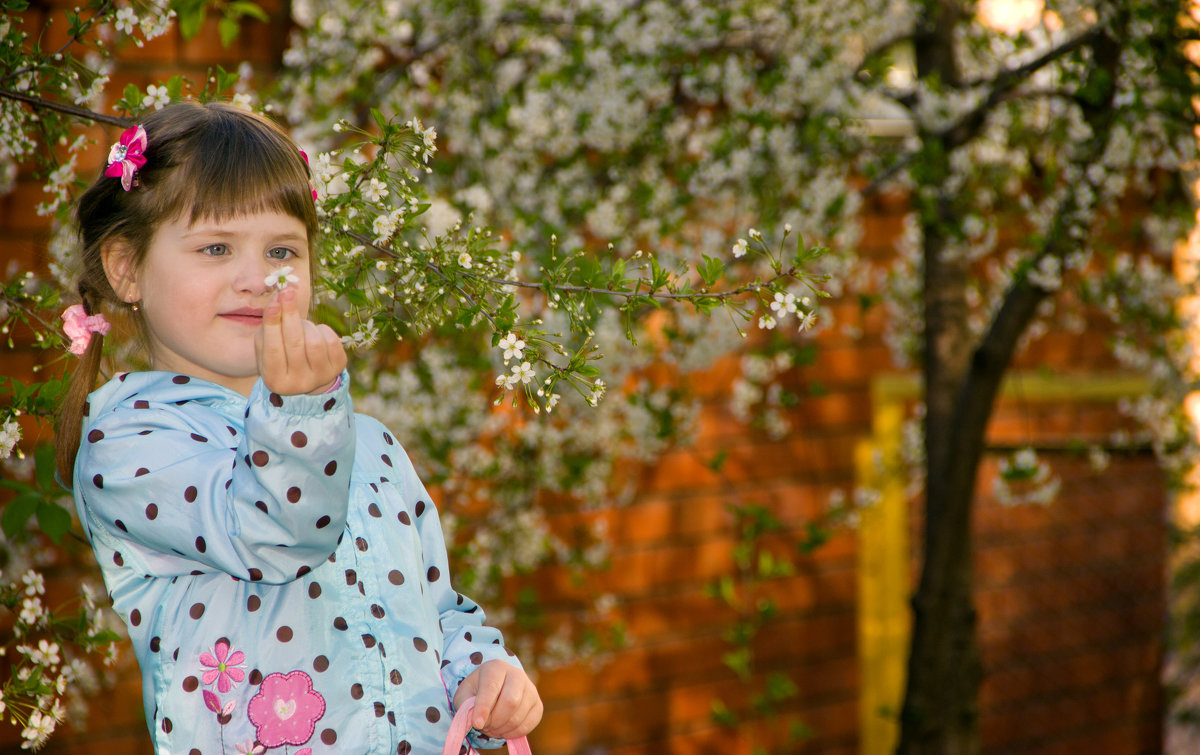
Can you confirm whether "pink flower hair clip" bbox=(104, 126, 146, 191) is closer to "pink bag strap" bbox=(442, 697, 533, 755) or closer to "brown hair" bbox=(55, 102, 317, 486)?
"brown hair" bbox=(55, 102, 317, 486)

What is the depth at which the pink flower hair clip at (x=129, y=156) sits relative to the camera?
4.34 feet

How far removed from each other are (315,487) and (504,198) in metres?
2.08

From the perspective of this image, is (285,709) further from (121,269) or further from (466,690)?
(121,269)

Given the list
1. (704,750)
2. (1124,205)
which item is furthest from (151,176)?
(1124,205)

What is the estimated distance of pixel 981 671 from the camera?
3.08 metres

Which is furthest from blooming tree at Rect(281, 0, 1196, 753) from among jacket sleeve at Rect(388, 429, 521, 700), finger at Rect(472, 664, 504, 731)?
finger at Rect(472, 664, 504, 731)

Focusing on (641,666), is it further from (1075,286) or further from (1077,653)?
(1077,653)

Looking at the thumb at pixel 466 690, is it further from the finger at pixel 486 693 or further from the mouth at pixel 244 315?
the mouth at pixel 244 315

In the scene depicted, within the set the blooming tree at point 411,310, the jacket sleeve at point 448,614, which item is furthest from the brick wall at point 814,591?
the jacket sleeve at point 448,614

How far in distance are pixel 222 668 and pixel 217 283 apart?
0.47 meters

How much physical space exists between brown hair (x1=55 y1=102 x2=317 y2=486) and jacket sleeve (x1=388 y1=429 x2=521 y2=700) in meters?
Answer: 0.40

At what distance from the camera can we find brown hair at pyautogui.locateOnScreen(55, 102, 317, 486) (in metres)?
1.32

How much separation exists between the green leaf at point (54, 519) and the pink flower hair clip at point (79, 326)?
358 mm

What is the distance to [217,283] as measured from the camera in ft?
4.26
